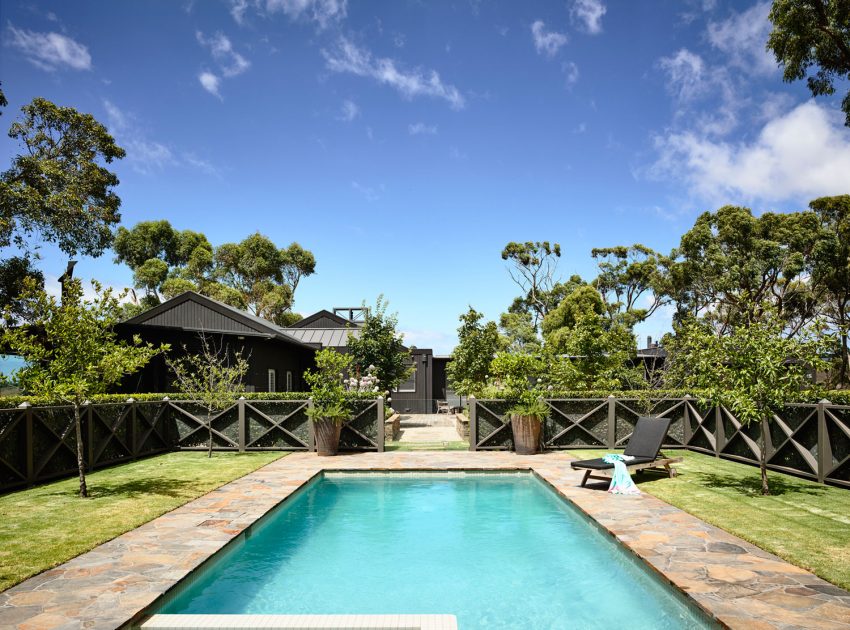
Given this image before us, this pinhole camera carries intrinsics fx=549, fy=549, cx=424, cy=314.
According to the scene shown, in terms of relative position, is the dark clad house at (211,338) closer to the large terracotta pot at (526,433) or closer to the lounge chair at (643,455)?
the large terracotta pot at (526,433)

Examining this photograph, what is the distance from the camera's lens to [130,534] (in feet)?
22.0

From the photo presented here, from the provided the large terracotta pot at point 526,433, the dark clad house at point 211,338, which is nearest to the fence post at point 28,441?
the dark clad house at point 211,338

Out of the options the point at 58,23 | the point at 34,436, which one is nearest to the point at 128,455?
the point at 34,436

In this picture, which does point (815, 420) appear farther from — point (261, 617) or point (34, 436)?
point (34, 436)

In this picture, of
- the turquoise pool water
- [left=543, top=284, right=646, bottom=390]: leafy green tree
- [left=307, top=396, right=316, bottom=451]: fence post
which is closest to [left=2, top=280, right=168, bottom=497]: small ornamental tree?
the turquoise pool water

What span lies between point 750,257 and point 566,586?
86.7 ft

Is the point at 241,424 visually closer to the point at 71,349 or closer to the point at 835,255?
the point at 71,349

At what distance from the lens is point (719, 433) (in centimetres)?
1313

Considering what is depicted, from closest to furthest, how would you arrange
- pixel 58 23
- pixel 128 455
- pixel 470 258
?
pixel 128 455, pixel 58 23, pixel 470 258

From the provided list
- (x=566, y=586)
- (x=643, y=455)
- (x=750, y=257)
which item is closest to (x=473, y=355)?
(x=643, y=455)

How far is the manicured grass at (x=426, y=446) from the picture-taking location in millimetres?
15492

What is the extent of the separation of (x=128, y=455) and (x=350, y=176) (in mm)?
13639

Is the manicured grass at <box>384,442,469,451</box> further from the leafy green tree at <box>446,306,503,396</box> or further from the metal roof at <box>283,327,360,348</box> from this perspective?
the metal roof at <box>283,327,360,348</box>

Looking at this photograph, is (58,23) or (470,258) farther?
(470,258)
